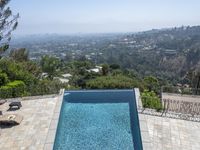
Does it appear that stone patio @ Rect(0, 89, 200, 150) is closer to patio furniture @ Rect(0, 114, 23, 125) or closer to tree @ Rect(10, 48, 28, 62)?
patio furniture @ Rect(0, 114, 23, 125)

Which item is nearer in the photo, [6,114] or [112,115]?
[6,114]

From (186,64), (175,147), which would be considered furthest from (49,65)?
(186,64)

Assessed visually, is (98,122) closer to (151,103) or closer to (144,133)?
(144,133)

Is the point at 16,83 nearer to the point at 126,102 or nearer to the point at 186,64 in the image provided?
the point at 126,102

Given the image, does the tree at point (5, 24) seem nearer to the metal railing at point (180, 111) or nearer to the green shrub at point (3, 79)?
the green shrub at point (3, 79)

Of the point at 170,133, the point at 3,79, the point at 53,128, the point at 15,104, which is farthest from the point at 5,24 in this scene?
the point at 170,133

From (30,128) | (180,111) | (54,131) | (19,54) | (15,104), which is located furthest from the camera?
(19,54)
